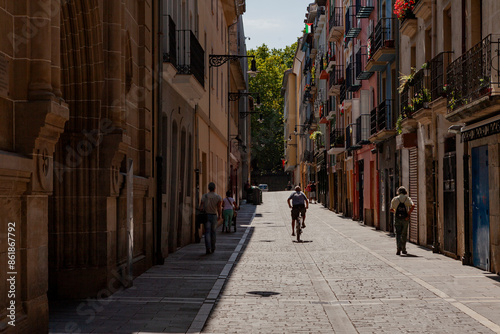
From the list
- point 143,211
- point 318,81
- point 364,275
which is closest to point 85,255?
point 143,211

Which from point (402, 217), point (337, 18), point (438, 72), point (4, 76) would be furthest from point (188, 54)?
point (337, 18)

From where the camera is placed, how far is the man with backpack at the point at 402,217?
18.4 meters

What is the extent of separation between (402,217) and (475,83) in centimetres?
474

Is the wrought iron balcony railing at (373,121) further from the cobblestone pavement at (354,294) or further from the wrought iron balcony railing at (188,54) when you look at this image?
the wrought iron balcony railing at (188,54)

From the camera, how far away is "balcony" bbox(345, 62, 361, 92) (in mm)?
35666

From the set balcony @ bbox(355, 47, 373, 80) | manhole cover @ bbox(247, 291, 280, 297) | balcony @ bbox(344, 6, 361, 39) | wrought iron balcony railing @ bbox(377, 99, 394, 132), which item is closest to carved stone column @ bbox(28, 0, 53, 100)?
manhole cover @ bbox(247, 291, 280, 297)

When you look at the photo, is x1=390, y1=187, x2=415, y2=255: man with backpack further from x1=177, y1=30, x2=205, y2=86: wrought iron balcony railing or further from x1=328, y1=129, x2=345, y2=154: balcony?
x1=328, y1=129, x2=345, y2=154: balcony

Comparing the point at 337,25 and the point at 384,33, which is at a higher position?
the point at 337,25

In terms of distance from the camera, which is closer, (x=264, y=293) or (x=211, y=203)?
(x=264, y=293)

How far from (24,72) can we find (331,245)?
1485 centimetres

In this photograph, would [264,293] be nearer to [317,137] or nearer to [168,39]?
[168,39]

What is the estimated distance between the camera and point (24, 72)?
7824 millimetres

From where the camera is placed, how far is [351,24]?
38.9 meters

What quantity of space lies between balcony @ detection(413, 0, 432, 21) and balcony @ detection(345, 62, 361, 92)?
46.1 ft
